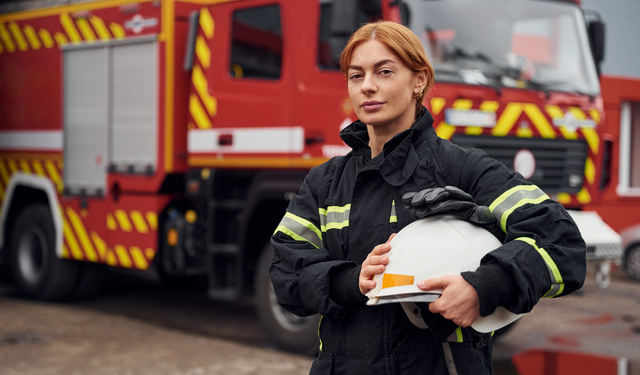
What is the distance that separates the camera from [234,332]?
6848 millimetres

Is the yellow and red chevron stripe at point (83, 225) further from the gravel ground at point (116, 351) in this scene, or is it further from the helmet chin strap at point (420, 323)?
the helmet chin strap at point (420, 323)

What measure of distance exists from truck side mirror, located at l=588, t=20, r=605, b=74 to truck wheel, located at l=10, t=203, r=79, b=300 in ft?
17.4

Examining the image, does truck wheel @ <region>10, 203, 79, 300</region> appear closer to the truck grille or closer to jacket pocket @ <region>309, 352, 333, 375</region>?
the truck grille

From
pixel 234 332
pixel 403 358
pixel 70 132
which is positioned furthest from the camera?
pixel 70 132

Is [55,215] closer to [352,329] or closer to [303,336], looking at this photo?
[303,336]

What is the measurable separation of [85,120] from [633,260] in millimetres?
7931

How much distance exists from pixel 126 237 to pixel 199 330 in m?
1.06

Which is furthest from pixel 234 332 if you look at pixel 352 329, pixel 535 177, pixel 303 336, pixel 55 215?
pixel 352 329

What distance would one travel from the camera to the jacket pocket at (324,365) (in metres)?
2.07

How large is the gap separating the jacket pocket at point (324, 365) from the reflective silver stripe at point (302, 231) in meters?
0.30

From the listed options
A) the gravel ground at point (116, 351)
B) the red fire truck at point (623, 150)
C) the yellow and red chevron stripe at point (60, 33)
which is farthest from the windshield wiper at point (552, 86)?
the red fire truck at point (623, 150)

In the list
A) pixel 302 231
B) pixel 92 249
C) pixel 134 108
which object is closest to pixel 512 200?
pixel 302 231

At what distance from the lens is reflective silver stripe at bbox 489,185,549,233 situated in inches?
74.7

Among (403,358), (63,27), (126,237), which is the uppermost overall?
(63,27)
